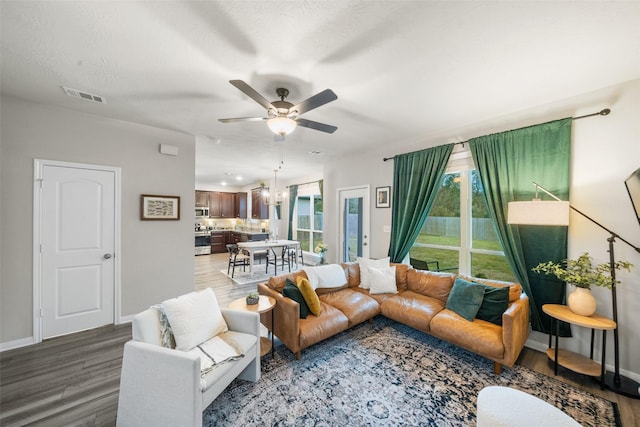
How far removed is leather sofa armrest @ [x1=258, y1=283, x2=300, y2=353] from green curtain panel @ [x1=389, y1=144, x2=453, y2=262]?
225cm

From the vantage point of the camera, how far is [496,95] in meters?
2.49

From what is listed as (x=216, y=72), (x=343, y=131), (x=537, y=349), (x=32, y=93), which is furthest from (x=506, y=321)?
(x=32, y=93)

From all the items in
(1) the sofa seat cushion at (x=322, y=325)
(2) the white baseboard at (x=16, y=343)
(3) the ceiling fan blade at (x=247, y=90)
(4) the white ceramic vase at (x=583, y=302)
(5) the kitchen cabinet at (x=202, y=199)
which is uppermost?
(3) the ceiling fan blade at (x=247, y=90)

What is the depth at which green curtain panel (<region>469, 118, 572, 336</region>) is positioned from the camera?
2520mm

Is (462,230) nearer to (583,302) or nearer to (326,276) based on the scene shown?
(583,302)

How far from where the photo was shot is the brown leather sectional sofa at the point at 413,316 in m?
2.24

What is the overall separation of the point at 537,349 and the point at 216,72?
4.47 m

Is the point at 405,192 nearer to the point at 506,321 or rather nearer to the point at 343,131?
the point at 343,131

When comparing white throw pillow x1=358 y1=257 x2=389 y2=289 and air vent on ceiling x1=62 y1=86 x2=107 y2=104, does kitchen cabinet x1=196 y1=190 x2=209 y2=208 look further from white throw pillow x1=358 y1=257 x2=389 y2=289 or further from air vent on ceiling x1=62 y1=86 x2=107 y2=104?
white throw pillow x1=358 y1=257 x2=389 y2=289

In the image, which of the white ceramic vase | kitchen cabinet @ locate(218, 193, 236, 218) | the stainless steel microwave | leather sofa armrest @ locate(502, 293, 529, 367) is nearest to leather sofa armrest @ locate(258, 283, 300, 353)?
leather sofa armrest @ locate(502, 293, 529, 367)

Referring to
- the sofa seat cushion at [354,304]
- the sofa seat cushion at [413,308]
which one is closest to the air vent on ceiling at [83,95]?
the sofa seat cushion at [354,304]

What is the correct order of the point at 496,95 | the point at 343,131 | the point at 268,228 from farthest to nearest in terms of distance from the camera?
the point at 268,228
the point at 343,131
the point at 496,95

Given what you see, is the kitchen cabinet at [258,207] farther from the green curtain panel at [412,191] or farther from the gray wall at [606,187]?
the gray wall at [606,187]

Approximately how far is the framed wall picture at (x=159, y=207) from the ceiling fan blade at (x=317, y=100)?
8.70 feet
